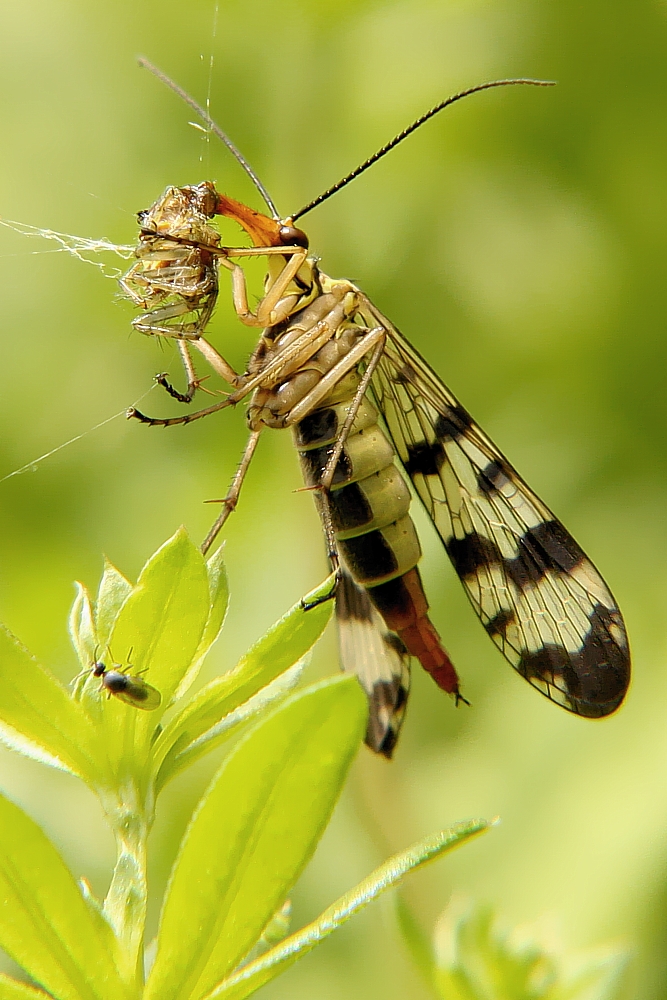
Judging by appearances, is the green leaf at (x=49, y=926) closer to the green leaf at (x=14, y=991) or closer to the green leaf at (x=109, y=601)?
the green leaf at (x=14, y=991)

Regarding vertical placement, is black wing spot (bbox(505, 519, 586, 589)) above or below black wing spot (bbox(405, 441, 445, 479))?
below

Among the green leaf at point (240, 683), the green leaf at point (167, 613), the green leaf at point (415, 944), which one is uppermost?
the green leaf at point (167, 613)

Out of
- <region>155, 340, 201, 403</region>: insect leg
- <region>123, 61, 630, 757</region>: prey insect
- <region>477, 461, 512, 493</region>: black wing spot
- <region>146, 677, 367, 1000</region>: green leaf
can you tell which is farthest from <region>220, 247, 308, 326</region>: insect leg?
<region>146, 677, 367, 1000</region>: green leaf

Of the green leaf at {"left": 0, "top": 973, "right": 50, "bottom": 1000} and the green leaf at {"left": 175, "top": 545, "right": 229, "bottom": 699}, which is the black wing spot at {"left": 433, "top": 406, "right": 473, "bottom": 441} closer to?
the green leaf at {"left": 175, "top": 545, "right": 229, "bottom": 699}

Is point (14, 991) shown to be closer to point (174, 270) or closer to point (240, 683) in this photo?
point (240, 683)

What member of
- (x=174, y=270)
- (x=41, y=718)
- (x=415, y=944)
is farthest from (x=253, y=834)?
(x=174, y=270)

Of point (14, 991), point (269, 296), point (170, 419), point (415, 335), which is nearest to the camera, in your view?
point (14, 991)

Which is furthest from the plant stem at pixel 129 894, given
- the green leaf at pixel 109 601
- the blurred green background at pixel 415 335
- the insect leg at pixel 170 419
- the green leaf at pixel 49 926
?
the blurred green background at pixel 415 335
